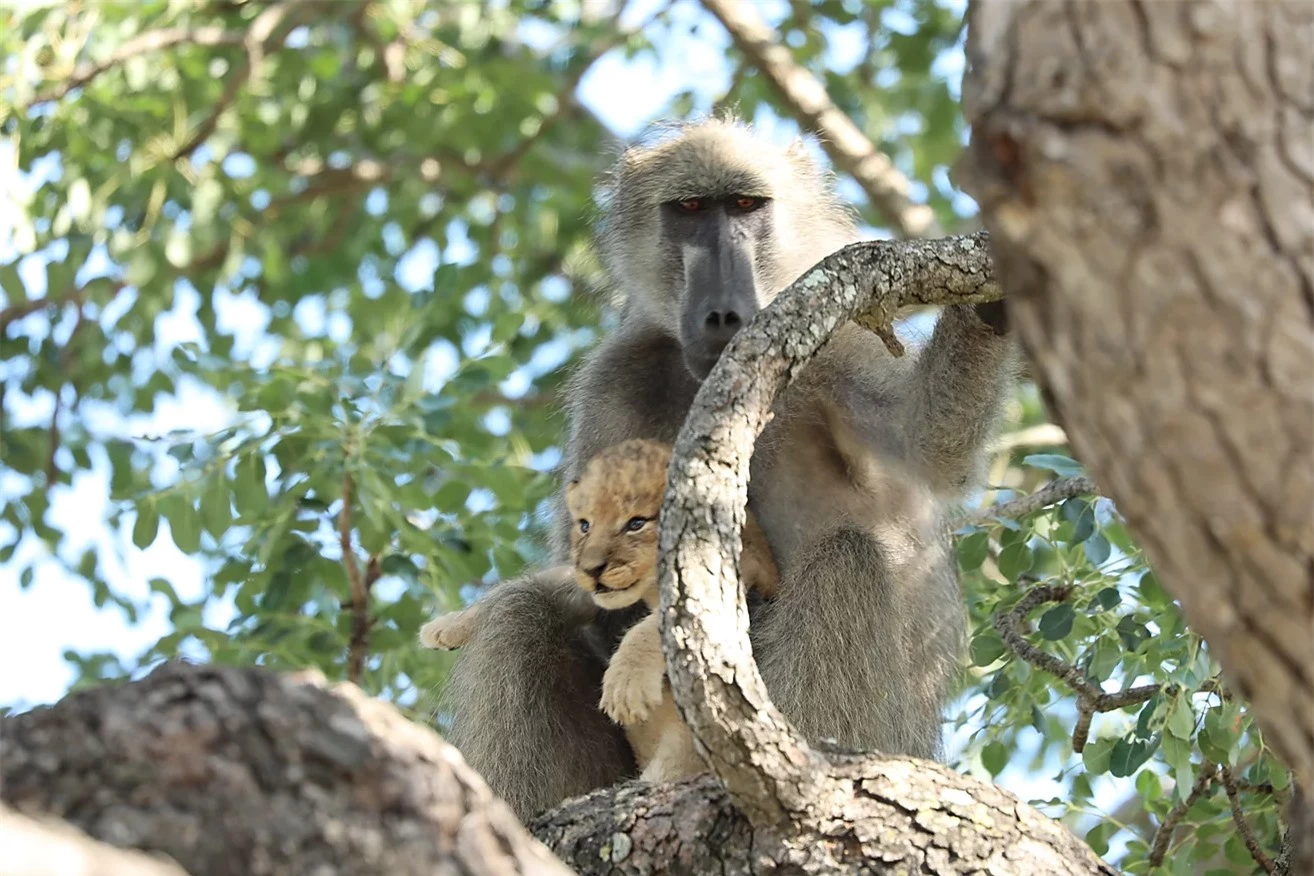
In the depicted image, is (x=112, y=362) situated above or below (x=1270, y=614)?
below

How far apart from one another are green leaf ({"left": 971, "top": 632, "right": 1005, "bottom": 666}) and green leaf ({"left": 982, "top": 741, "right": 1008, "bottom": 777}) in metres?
0.30

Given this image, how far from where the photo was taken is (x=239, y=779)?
6.34ft

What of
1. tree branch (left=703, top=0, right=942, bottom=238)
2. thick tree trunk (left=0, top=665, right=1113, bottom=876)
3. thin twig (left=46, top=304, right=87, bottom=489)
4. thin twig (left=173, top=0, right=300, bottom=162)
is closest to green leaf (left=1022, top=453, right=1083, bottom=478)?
thick tree trunk (left=0, top=665, right=1113, bottom=876)

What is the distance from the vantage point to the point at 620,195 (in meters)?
5.23

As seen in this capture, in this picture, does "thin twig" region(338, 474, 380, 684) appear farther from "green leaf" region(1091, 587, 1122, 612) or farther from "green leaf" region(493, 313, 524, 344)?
"green leaf" region(1091, 587, 1122, 612)

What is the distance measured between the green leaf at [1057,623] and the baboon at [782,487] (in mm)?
410

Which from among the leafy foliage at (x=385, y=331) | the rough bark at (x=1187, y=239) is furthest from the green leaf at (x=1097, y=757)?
the rough bark at (x=1187, y=239)

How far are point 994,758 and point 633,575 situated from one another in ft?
4.14

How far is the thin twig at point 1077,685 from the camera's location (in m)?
3.78

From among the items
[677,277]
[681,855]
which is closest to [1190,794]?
[681,855]

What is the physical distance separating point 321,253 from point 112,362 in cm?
160

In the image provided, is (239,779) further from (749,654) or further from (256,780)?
(749,654)

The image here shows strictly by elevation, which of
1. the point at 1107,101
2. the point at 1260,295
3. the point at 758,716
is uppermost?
the point at 1107,101

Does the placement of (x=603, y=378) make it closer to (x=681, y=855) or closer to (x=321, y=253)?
(x=681, y=855)
